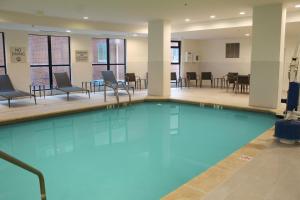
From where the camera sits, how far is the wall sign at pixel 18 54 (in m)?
8.63

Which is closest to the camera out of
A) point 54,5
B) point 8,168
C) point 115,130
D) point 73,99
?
point 8,168

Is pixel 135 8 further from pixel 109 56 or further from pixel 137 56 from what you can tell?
pixel 137 56

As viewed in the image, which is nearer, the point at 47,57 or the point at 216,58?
the point at 47,57

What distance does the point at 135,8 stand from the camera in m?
7.00

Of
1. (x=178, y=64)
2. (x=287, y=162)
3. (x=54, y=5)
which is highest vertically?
(x=54, y=5)

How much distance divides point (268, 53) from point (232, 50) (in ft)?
17.5

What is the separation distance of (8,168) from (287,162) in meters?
3.63

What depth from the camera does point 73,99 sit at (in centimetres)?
862

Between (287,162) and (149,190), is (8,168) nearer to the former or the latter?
(149,190)

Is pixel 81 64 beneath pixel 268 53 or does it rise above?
beneath

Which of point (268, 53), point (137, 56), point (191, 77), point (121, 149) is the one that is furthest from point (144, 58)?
point (121, 149)

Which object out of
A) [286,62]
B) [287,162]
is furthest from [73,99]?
[286,62]

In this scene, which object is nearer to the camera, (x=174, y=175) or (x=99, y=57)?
(x=174, y=175)

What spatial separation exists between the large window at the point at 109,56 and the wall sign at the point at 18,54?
2.62 m
